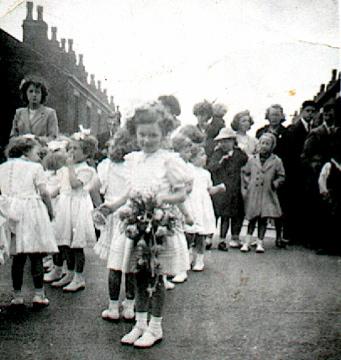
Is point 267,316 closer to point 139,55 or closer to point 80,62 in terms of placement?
point 139,55

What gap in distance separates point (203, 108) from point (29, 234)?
6.32ft

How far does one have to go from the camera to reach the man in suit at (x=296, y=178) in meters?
5.68

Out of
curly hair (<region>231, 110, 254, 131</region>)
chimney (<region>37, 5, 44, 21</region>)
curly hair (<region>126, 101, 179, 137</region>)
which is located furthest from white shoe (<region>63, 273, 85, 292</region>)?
curly hair (<region>231, 110, 254, 131</region>)

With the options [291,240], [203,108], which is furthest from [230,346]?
[291,240]

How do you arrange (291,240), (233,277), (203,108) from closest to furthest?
(233,277)
(203,108)
(291,240)

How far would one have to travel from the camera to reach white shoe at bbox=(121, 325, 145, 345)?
2646 mm

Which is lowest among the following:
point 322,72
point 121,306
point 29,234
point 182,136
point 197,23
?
point 121,306

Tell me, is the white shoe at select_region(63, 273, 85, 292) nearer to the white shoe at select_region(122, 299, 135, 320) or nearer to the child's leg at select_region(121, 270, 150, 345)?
the white shoe at select_region(122, 299, 135, 320)

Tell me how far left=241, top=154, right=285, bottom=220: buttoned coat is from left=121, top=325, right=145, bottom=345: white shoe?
2878 mm

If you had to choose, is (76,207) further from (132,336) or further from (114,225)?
(132,336)

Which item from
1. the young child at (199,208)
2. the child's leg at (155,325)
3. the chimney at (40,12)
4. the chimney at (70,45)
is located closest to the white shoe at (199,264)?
the young child at (199,208)

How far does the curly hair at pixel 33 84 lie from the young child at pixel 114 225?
79 centimetres

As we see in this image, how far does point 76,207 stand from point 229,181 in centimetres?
214

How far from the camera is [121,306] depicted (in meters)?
3.35
